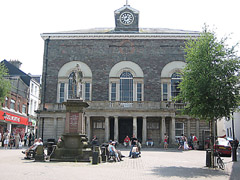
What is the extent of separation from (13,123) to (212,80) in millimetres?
35223

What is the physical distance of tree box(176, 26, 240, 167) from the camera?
16031 millimetres

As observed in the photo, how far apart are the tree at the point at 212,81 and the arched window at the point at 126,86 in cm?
1556

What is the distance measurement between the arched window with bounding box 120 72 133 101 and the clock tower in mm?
6194

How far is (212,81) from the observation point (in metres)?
15.9

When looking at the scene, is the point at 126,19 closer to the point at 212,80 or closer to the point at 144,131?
the point at 144,131

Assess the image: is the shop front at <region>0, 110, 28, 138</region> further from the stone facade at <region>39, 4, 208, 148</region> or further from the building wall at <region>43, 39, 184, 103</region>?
the building wall at <region>43, 39, 184, 103</region>

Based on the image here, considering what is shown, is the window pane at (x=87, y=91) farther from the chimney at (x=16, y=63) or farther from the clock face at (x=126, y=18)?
the chimney at (x=16, y=63)

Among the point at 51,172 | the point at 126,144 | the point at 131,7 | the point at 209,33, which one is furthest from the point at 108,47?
the point at 51,172

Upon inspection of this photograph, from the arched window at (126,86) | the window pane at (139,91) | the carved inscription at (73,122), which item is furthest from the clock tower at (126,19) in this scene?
the carved inscription at (73,122)

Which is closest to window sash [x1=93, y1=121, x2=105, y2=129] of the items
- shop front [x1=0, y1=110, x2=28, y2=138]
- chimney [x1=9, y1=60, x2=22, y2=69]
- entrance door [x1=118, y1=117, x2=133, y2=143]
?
entrance door [x1=118, y1=117, x2=133, y2=143]

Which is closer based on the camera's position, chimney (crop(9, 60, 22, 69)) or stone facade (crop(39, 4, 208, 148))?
stone facade (crop(39, 4, 208, 148))

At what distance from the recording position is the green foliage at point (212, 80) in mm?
16031


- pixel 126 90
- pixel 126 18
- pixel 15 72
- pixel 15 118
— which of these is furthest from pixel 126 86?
pixel 15 72

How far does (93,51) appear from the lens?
110 feet
